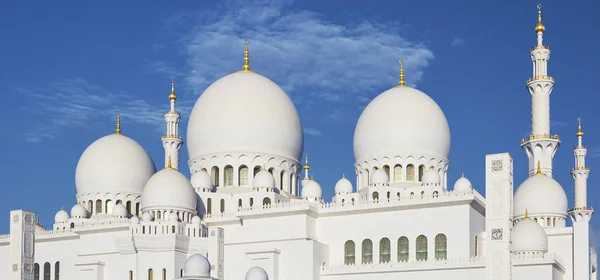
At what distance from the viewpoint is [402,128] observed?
3906cm

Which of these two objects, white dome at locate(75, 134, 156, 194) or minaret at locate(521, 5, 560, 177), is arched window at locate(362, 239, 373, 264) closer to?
minaret at locate(521, 5, 560, 177)

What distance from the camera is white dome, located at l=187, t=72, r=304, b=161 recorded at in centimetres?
4041

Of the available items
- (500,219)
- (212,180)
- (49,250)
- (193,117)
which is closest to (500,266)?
(500,219)

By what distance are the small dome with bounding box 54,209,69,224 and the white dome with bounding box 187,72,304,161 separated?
19.9 feet

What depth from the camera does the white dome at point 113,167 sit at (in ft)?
138

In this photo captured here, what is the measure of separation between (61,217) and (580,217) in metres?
22.2

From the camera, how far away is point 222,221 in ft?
122

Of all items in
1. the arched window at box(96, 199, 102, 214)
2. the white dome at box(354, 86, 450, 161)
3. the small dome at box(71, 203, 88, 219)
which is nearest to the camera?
the white dome at box(354, 86, 450, 161)

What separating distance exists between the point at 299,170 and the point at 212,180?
4102mm

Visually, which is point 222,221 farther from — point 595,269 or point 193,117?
point 595,269

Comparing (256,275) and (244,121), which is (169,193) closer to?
(244,121)

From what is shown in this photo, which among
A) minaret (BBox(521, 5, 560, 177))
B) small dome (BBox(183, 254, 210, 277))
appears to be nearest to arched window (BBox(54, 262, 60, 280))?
small dome (BBox(183, 254, 210, 277))

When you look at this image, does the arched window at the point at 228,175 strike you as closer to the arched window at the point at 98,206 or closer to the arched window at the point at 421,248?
the arched window at the point at 98,206

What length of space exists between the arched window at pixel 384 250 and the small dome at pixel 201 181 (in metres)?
8.12
